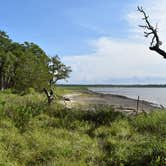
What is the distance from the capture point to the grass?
10.4 meters

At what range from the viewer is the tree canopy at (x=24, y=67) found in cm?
4509

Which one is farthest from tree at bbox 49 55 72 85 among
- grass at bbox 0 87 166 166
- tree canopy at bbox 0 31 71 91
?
grass at bbox 0 87 166 166

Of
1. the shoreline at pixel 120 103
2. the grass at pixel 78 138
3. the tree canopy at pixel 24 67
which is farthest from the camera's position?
the tree canopy at pixel 24 67

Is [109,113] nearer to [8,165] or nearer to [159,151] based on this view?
[159,151]

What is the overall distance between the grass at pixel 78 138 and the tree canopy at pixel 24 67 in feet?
88.8

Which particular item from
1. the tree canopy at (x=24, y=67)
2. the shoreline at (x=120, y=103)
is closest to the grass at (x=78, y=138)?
the shoreline at (x=120, y=103)

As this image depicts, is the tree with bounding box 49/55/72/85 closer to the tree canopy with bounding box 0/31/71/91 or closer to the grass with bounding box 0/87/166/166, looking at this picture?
the tree canopy with bounding box 0/31/71/91

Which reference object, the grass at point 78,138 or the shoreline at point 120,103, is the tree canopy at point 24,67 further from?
the grass at point 78,138

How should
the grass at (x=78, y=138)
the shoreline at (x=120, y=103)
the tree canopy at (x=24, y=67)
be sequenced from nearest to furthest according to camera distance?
the grass at (x=78, y=138), the shoreline at (x=120, y=103), the tree canopy at (x=24, y=67)

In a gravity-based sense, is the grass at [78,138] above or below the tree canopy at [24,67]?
below

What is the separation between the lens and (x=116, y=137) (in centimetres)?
1362

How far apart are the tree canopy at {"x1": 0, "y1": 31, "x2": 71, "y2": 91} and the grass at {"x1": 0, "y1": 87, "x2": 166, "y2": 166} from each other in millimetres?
27076

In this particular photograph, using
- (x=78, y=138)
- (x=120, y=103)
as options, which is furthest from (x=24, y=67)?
(x=78, y=138)

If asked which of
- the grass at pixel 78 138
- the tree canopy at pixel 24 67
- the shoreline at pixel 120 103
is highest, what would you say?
the tree canopy at pixel 24 67
